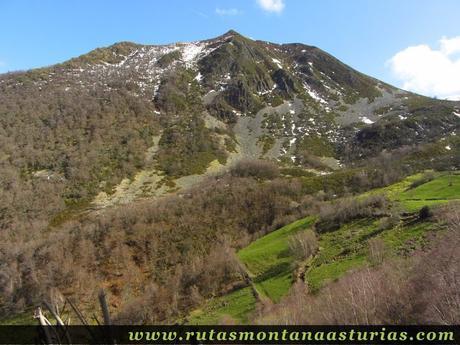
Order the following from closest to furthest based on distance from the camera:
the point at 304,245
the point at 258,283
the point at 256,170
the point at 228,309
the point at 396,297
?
the point at 396,297 < the point at 228,309 < the point at 258,283 < the point at 304,245 < the point at 256,170

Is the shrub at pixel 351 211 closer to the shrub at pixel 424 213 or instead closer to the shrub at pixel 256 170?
the shrub at pixel 424 213

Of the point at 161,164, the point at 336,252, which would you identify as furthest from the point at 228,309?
the point at 161,164

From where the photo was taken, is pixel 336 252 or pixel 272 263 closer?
pixel 336 252

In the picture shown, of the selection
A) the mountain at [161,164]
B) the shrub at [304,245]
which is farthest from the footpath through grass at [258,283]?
the mountain at [161,164]

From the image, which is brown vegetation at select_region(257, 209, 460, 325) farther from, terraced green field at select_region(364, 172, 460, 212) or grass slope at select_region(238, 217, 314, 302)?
terraced green field at select_region(364, 172, 460, 212)

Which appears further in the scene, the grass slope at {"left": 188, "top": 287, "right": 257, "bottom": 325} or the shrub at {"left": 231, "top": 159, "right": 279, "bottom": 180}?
the shrub at {"left": 231, "top": 159, "right": 279, "bottom": 180}

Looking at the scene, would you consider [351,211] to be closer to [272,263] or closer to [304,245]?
[304,245]

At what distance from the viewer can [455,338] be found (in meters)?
20.5

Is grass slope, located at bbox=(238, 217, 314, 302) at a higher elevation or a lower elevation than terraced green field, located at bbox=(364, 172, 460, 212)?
lower

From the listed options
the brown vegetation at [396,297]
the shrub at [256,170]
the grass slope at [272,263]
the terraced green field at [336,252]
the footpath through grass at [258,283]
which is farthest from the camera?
the shrub at [256,170]

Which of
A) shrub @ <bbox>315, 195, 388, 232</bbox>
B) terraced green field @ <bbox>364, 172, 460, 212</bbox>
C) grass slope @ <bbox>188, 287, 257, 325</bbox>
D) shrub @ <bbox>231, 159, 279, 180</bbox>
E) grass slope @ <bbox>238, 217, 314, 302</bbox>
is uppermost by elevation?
shrub @ <bbox>231, 159, 279, 180</bbox>

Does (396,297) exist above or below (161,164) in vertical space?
below

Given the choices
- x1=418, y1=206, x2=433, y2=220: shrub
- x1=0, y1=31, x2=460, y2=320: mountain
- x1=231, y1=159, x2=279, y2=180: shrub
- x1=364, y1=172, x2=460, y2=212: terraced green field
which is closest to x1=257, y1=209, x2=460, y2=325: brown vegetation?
x1=418, y1=206, x2=433, y2=220: shrub

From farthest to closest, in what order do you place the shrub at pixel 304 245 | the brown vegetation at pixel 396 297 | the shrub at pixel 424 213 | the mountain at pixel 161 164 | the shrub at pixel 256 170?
the shrub at pixel 256 170 → the mountain at pixel 161 164 → the shrub at pixel 304 245 → the shrub at pixel 424 213 → the brown vegetation at pixel 396 297
